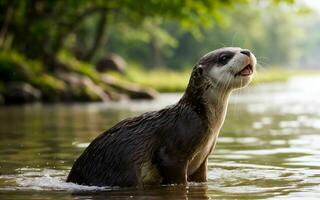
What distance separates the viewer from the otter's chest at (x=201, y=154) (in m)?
8.97

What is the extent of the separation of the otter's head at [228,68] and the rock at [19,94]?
25.8 m

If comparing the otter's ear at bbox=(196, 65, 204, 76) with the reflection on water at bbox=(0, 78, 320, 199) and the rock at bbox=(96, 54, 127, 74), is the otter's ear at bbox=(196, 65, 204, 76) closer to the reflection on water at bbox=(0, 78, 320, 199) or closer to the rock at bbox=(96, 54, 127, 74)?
the reflection on water at bbox=(0, 78, 320, 199)

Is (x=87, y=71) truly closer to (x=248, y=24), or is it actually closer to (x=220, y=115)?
(x=220, y=115)

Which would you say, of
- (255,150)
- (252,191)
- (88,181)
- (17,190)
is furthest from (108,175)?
(255,150)

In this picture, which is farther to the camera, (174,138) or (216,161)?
(216,161)

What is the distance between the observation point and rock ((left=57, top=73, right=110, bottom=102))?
36781 millimetres

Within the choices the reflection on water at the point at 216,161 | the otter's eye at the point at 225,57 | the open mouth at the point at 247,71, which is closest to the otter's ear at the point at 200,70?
the otter's eye at the point at 225,57

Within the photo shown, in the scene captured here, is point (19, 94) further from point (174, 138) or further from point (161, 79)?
point (161, 79)

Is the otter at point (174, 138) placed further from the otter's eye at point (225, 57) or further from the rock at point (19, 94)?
the rock at point (19, 94)

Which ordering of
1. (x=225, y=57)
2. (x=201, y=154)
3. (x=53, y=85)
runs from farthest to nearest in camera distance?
1. (x=53, y=85)
2. (x=201, y=154)
3. (x=225, y=57)

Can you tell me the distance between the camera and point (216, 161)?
11.9m

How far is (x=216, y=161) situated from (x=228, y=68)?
10.7ft

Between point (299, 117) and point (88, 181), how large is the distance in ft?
48.4

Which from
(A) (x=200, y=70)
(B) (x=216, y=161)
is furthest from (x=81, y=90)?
(A) (x=200, y=70)
